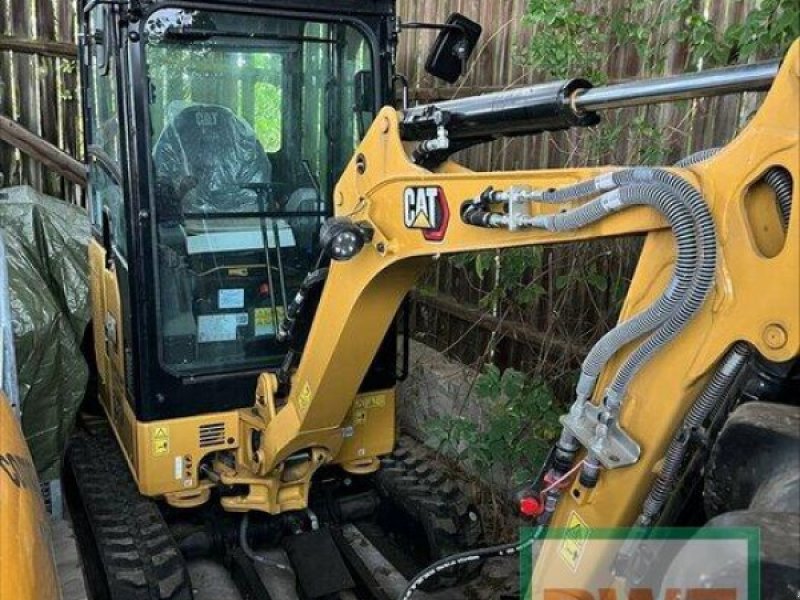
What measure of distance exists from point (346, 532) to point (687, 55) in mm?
2713

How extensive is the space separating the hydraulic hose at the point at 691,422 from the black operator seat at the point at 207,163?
2.15 m

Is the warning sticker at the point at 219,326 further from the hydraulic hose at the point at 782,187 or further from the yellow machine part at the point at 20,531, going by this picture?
the hydraulic hose at the point at 782,187

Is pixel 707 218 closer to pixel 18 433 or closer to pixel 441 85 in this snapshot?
pixel 18 433

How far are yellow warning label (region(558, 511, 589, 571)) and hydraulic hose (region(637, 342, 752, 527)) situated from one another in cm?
16

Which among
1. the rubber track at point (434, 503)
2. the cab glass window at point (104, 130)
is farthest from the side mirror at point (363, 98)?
the rubber track at point (434, 503)

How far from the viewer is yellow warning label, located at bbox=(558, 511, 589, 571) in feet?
5.75

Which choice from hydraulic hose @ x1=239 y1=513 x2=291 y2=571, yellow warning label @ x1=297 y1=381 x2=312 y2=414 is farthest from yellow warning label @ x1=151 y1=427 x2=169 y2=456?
yellow warning label @ x1=297 y1=381 x2=312 y2=414

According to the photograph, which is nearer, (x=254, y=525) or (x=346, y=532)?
(x=254, y=525)

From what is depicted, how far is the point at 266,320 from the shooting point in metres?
3.35

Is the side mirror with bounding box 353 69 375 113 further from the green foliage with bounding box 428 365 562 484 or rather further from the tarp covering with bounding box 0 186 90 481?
the tarp covering with bounding box 0 186 90 481

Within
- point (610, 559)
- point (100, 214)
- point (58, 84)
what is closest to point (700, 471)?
point (610, 559)

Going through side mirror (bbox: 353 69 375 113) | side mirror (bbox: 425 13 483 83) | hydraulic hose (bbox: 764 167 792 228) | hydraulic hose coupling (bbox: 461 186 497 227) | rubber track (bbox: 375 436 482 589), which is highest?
side mirror (bbox: 425 13 483 83)

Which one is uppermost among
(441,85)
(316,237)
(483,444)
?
(441,85)

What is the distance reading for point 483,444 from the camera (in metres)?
3.80
